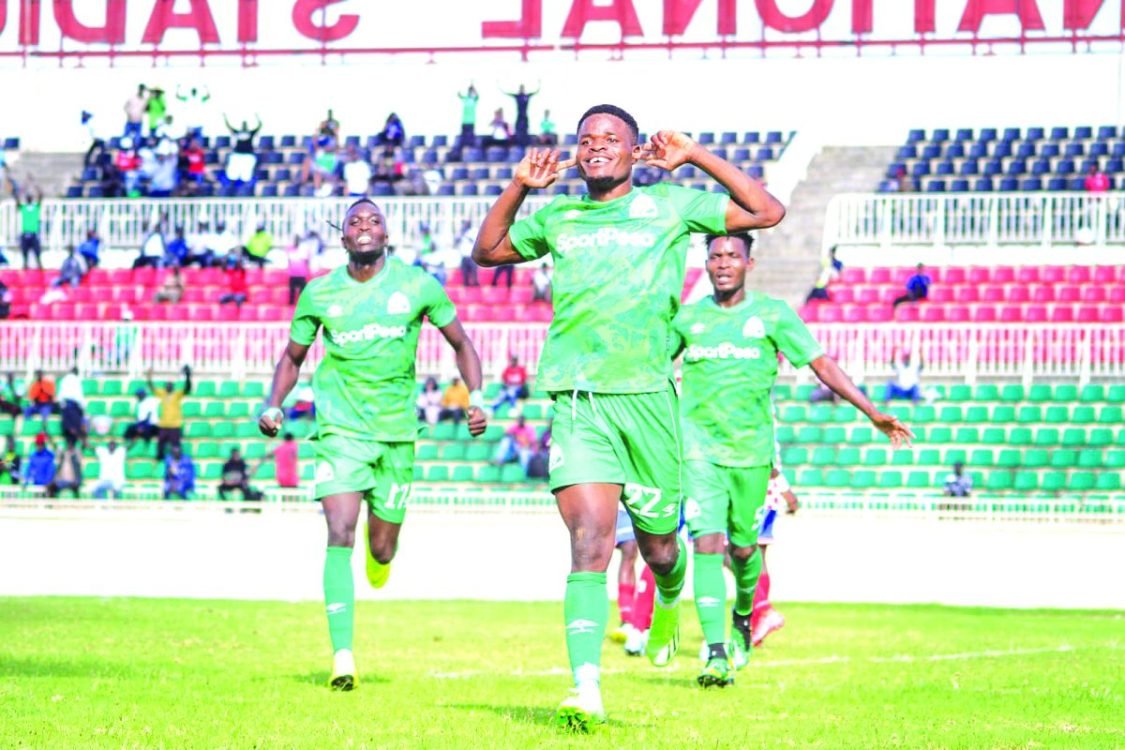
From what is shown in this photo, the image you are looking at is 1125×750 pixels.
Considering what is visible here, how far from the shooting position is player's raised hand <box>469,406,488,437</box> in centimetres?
1041

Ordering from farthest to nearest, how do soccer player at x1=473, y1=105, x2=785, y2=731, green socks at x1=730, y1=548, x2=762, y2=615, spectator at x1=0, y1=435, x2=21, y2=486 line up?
spectator at x1=0, y1=435, x2=21, y2=486 → green socks at x1=730, y1=548, x2=762, y2=615 → soccer player at x1=473, y1=105, x2=785, y2=731

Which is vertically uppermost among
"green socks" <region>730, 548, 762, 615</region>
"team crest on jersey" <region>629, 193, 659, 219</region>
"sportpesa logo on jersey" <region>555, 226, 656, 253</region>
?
"team crest on jersey" <region>629, 193, 659, 219</region>

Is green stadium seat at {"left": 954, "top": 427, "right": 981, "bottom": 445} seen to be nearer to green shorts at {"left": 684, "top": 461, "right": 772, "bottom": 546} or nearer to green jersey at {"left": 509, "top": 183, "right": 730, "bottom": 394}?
green shorts at {"left": 684, "top": 461, "right": 772, "bottom": 546}

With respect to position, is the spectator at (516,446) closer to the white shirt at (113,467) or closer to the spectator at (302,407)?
the spectator at (302,407)

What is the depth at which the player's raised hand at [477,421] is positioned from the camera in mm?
10414

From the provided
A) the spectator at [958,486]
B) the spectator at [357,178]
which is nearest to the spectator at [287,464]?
the spectator at [958,486]

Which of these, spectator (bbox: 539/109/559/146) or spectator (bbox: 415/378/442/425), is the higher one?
spectator (bbox: 539/109/559/146)

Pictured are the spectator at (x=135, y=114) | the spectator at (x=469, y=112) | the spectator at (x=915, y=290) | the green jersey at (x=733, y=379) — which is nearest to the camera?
the green jersey at (x=733, y=379)

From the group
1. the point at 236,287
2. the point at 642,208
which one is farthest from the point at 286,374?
the point at 236,287

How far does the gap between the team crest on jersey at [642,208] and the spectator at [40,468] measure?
21.0 meters

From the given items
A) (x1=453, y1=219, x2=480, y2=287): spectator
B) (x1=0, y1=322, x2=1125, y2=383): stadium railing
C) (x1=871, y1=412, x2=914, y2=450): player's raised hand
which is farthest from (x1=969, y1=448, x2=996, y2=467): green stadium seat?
(x1=871, y1=412, x2=914, y2=450): player's raised hand

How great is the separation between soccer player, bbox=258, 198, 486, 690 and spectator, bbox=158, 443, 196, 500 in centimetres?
1768

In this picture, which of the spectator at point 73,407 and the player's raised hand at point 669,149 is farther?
the spectator at point 73,407

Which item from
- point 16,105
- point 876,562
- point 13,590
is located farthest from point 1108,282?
point 16,105
